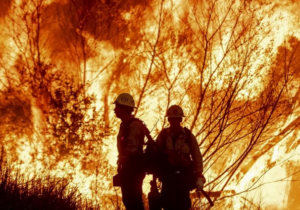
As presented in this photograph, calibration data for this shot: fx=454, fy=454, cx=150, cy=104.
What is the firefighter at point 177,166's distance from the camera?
552 cm

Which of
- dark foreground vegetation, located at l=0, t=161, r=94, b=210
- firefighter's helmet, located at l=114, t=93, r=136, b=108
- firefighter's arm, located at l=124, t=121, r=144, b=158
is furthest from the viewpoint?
firefighter's helmet, located at l=114, t=93, r=136, b=108

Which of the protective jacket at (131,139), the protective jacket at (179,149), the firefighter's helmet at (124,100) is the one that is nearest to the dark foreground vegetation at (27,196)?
the protective jacket at (131,139)

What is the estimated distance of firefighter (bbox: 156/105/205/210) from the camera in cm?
552

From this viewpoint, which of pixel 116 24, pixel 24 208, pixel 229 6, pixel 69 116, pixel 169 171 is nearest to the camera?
pixel 24 208

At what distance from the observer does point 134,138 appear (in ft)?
17.8

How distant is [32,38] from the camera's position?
1522 cm

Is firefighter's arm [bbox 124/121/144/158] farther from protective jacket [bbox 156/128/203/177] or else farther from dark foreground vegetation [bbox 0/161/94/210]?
dark foreground vegetation [bbox 0/161/94/210]

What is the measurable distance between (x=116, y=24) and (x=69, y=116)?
13.1ft

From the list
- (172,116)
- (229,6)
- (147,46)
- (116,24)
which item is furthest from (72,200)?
(116,24)

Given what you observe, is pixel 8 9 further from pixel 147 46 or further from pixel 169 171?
pixel 169 171

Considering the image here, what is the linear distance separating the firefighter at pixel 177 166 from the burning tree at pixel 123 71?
6068 mm

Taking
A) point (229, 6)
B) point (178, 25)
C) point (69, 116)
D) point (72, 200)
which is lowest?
point (72, 200)

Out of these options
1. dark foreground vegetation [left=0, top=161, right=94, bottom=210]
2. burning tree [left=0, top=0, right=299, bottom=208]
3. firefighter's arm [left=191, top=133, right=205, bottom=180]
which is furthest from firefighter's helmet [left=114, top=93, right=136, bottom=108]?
burning tree [left=0, top=0, right=299, bottom=208]

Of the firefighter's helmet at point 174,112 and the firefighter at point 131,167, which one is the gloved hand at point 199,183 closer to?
the firefighter at point 131,167
